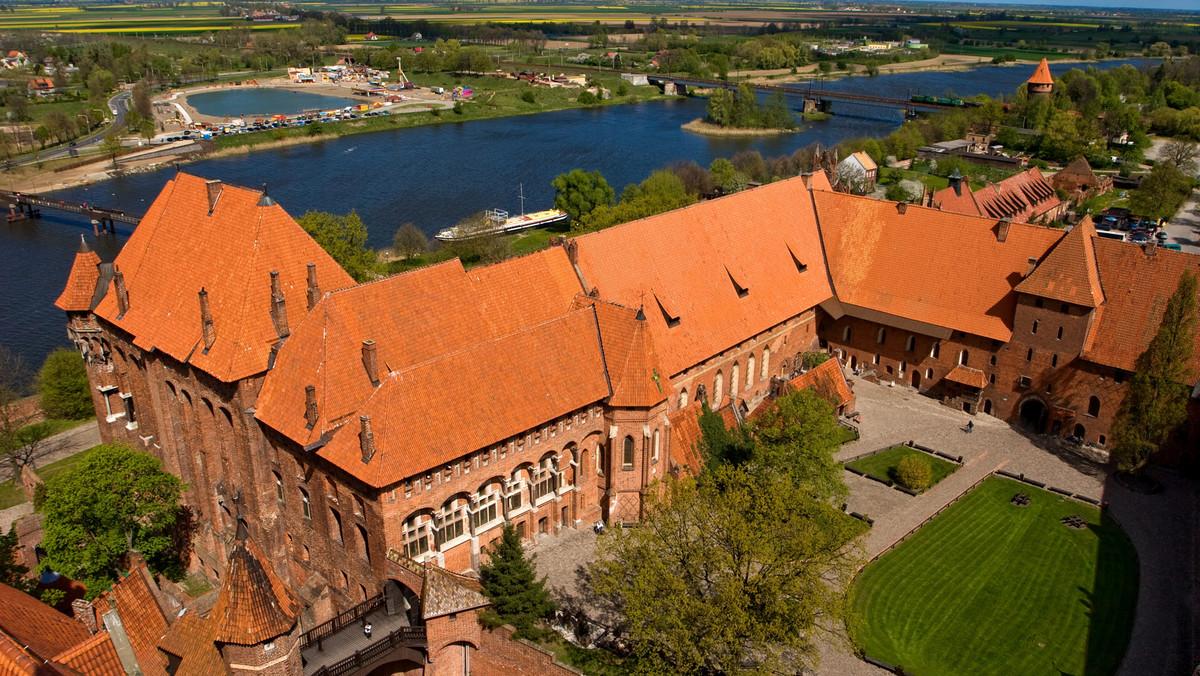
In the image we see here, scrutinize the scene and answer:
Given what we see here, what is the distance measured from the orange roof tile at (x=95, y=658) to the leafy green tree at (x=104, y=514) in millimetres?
11538

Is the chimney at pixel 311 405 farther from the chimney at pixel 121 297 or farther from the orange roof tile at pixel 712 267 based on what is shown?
the orange roof tile at pixel 712 267

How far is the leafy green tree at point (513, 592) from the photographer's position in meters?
35.2

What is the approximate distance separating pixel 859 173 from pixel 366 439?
91.4m

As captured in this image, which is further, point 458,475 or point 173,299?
point 173,299

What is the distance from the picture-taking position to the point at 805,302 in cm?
5978

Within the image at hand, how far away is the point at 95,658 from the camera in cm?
2850

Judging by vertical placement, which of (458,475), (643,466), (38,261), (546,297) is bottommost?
(38,261)

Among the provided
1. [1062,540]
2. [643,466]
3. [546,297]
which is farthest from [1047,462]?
[546,297]

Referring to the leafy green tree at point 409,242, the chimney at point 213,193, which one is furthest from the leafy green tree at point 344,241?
the chimney at point 213,193

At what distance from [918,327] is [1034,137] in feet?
338

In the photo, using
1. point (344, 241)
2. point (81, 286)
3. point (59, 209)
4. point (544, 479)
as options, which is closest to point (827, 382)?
point (544, 479)

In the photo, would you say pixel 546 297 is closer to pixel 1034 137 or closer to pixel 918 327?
pixel 918 327

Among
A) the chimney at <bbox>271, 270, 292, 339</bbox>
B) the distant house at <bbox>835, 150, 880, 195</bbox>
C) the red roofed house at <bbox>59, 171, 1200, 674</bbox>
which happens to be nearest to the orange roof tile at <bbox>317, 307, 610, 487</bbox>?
the red roofed house at <bbox>59, 171, 1200, 674</bbox>

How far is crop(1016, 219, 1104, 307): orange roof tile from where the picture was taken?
53156 millimetres
